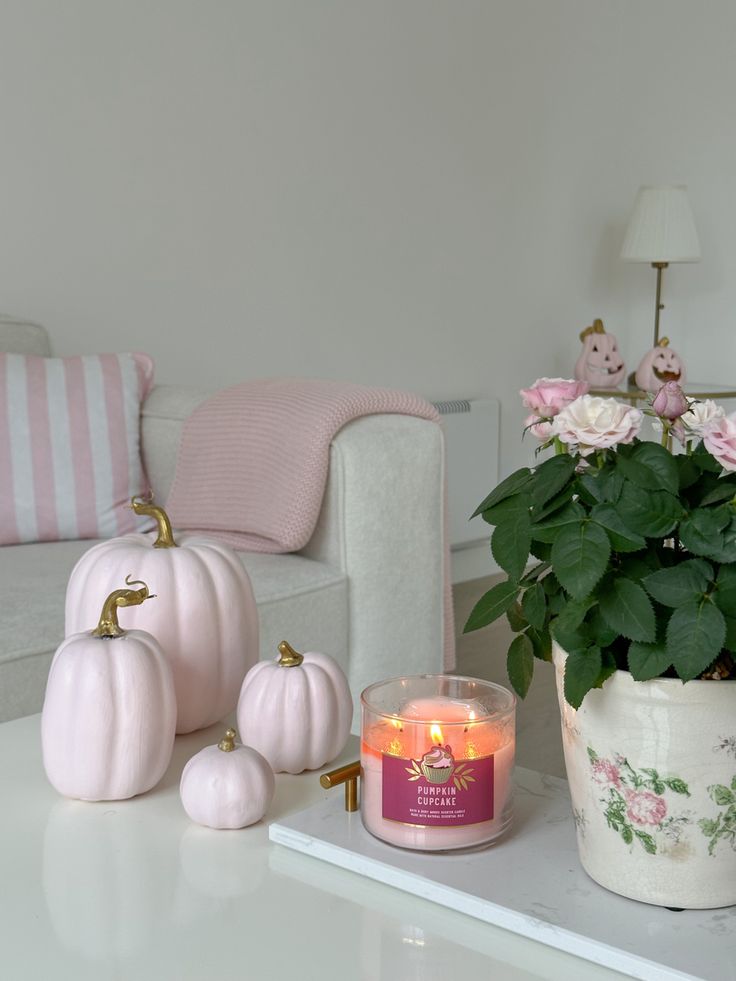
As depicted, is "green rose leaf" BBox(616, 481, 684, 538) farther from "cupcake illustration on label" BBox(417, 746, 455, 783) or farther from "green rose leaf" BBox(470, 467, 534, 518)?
"cupcake illustration on label" BBox(417, 746, 455, 783)

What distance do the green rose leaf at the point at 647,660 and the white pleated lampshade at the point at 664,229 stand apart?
10.4 feet

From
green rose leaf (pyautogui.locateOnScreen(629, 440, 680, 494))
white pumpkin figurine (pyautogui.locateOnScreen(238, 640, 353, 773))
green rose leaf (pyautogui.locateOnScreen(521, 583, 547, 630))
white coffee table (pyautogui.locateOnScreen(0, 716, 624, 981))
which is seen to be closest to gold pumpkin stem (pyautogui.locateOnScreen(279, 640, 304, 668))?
white pumpkin figurine (pyautogui.locateOnScreen(238, 640, 353, 773))

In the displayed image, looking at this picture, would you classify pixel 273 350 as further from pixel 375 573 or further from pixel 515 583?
pixel 515 583

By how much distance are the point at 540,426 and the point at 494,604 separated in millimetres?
113

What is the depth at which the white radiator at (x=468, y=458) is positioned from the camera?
3.61m

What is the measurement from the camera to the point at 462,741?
0.77 m

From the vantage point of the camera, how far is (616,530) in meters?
0.64

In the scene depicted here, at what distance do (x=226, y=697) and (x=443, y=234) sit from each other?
2743mm

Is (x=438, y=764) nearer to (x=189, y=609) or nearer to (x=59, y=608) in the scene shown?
(x=189, y=609)

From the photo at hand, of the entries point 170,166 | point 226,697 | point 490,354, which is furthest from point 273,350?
point 226,697

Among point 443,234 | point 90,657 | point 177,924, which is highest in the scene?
point 443,234

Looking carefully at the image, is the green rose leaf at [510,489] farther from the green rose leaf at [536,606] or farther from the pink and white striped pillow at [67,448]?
the pink and white striped pillow at [67,448]

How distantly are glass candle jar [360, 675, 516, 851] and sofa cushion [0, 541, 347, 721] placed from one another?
867 millimetres

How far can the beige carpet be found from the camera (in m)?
2.17
